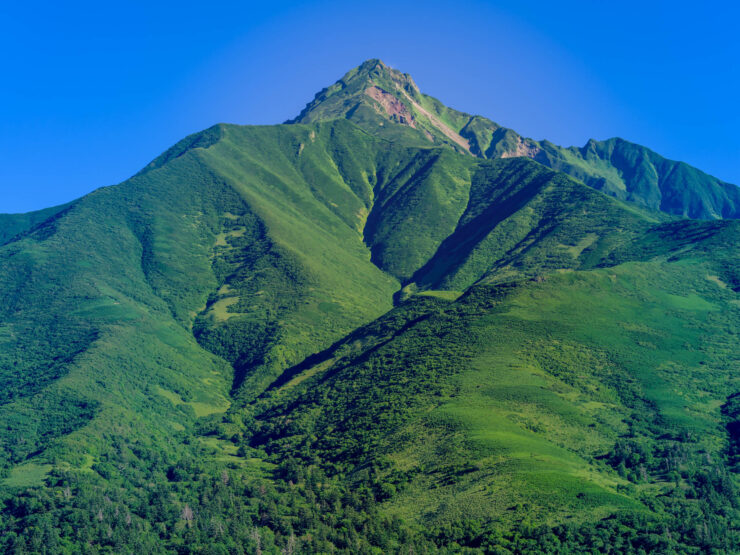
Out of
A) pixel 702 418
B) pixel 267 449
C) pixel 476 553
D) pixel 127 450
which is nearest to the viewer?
pixel 476 553

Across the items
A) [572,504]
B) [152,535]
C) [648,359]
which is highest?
[648,359]

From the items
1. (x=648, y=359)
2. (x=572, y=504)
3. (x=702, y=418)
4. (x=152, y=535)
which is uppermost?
(x=648, y=359)

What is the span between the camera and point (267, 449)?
199 metres

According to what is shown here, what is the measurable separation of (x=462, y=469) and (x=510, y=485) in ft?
41.8

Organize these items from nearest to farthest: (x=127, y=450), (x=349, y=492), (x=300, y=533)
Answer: (x=300, y=533), (x=349, y=492), (x=127, y=450)

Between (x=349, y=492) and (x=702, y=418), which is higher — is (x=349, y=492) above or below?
below

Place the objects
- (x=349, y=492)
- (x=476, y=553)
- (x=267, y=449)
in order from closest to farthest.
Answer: (x=476, y=553), (x=349, y=492), (x=267, y=449)

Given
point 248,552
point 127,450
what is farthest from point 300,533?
point 127,450

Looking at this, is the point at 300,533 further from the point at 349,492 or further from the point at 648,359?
the point at 648,359

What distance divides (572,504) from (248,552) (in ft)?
207

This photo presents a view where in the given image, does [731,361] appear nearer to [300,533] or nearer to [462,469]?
[462,469]

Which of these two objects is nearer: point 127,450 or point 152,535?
point 152,535

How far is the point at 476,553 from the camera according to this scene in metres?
118

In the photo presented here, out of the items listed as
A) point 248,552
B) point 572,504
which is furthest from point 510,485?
point 248,552
